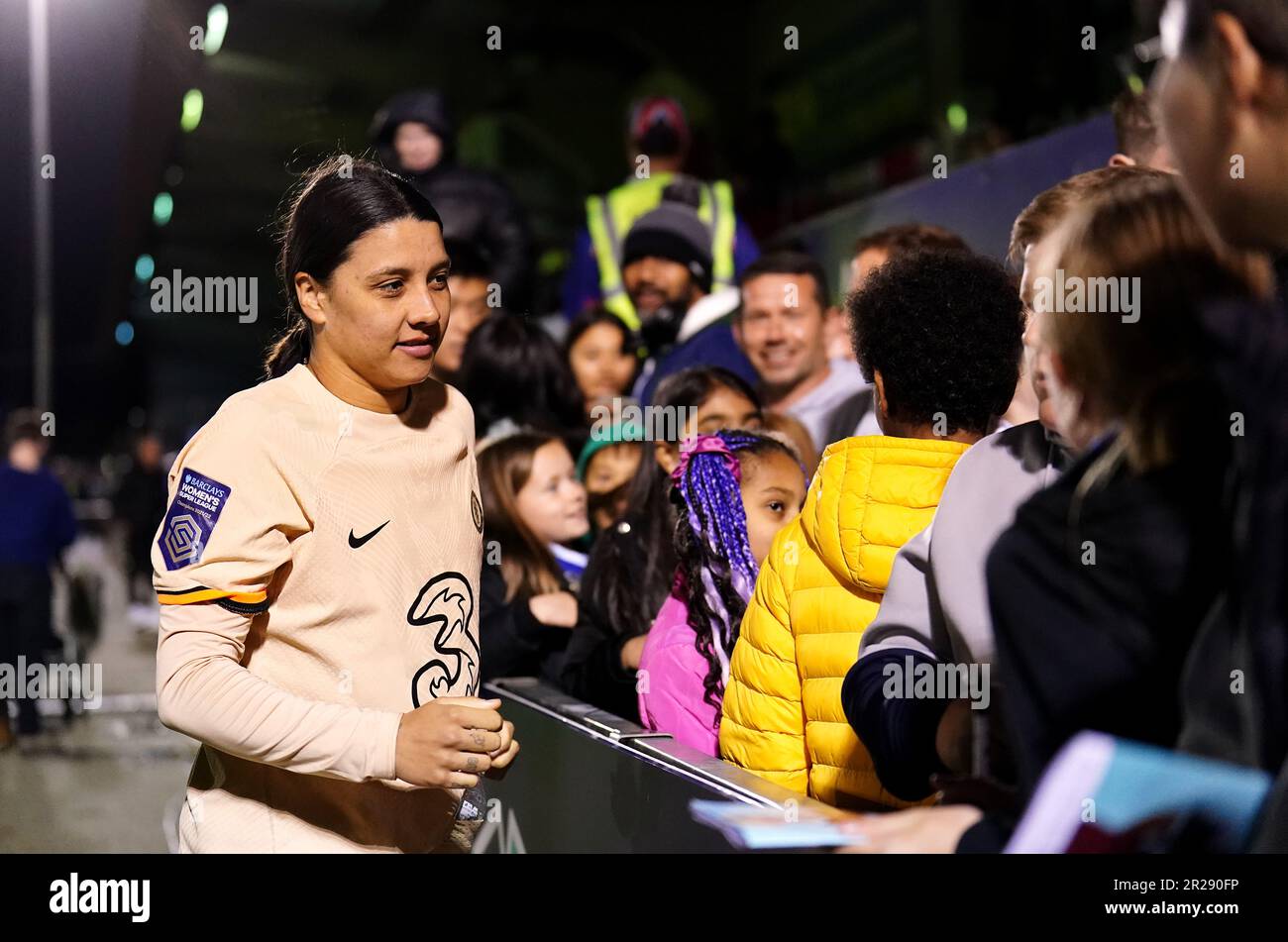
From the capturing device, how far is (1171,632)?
46.1 inches

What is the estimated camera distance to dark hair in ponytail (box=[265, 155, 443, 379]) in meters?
1.83

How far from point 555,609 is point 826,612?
4.58ft

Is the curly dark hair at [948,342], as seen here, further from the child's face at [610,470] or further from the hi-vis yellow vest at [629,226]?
the hi-vis yellow vest at [629,226]

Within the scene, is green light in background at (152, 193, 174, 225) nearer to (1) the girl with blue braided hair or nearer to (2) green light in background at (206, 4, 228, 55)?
(2) green light in background at (206, 4, 228, 55)

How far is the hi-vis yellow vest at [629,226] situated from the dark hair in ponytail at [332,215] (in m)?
3.02

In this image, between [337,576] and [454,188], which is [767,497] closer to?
[337,576]

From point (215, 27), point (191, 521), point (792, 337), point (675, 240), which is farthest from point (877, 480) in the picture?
point (215, 27)

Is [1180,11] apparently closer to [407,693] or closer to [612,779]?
[407,693]

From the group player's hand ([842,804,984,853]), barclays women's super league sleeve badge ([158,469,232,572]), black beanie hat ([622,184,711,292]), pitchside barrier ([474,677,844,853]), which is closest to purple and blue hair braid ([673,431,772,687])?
pitchside barrier ([474,677,844,853])

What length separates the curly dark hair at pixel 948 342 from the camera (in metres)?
2.05

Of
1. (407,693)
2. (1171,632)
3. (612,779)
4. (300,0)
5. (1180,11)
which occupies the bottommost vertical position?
(612,779)
